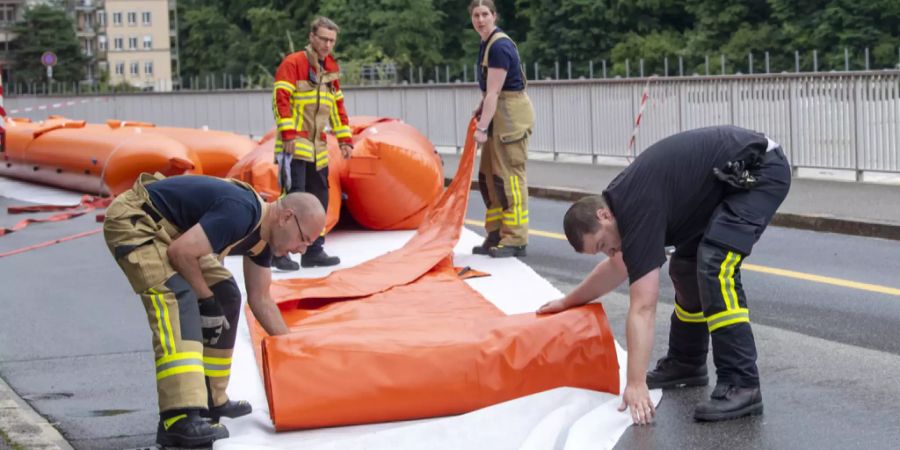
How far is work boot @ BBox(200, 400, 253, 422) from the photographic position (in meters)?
6.40

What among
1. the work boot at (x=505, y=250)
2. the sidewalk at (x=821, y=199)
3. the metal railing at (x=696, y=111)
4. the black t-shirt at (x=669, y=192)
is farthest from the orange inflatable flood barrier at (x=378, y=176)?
the black t-shirt at (x=669, y=192)

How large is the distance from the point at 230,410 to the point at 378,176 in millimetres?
6353

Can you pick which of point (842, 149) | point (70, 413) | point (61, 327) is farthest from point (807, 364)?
point (842, 149)

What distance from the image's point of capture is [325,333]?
21.3 ft

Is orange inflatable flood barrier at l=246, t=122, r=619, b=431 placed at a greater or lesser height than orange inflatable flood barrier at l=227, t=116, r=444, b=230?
lesser

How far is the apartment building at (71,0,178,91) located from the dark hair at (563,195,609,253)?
454ft

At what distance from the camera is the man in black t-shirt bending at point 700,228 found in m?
5.86

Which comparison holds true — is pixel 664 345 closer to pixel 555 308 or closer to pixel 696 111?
pixel 555 308

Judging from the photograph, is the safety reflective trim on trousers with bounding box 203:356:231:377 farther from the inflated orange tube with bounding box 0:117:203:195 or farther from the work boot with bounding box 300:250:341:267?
the inflated orange tube with bounding box 0:117:203:195

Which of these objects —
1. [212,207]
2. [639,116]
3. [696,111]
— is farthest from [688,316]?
[639,116]

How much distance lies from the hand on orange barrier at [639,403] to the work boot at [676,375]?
27.1 inches

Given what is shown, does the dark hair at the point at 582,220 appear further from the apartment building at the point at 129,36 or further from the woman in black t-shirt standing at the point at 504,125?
the apartment building at the point at 129,36

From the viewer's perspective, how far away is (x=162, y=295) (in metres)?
5.95

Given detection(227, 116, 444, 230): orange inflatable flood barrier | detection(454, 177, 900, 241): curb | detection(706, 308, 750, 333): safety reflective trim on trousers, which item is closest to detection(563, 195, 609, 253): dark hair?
detection(706, 308, 750, 333): safety reflective trim on trousers
